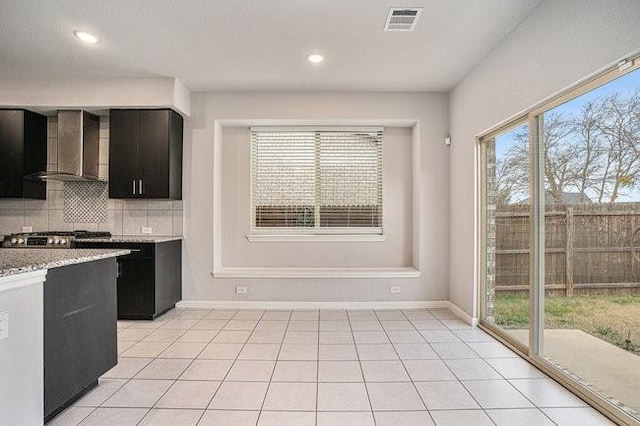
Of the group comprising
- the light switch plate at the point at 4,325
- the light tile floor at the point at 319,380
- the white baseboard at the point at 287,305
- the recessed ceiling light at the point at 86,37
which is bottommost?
the light tile floor at the point at 319,380

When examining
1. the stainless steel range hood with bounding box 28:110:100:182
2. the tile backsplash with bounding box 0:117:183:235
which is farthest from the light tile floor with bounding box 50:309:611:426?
the stainless steel range hood with bounding box 28:110:100:182

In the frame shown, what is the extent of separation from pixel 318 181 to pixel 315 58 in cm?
177

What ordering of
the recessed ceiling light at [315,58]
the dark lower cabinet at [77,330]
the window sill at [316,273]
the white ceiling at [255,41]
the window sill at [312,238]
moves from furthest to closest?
the window sill at [312,238] < the window sill at [316,273] < the recessed ceiling light at [315,58] < the white ceiling at [255,41] < the dark lower cabinet at [77,330]

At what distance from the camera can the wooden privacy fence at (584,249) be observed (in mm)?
2135

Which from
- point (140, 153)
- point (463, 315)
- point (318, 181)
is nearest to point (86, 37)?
point (140, 153)

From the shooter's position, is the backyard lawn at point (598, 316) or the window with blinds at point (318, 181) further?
the window with blinds at point (318, 181)

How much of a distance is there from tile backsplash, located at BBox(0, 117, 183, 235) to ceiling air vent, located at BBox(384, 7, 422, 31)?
10.6ft

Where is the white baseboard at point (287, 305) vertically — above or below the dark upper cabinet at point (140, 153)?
below

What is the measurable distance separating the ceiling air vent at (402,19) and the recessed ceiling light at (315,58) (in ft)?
2.56

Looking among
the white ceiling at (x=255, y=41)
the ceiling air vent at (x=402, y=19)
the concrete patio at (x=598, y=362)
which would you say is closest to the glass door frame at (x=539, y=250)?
the concrete patio at (x=598, y=362)

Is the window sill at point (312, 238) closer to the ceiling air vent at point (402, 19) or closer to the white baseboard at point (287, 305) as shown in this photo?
the white baseboard at point (287, 305)

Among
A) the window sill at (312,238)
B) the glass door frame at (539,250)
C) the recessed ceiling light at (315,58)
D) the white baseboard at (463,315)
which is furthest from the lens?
the window sill at (312,238)

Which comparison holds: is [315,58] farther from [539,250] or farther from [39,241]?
[39,241]

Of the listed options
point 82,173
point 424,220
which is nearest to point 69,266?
point 82,173
